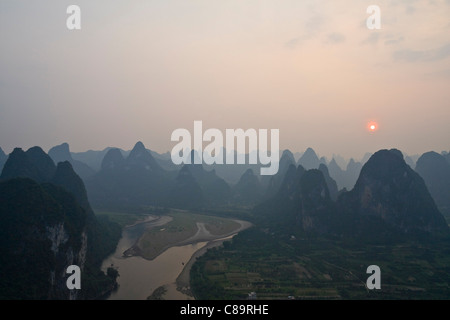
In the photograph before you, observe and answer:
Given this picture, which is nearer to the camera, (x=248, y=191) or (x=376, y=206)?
(x=376, y=206)

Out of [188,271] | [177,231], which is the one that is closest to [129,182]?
[177,231]

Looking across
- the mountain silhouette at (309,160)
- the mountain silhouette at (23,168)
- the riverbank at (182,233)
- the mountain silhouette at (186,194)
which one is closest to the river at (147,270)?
the riverbank at (182,233)

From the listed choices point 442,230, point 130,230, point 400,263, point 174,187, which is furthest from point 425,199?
point 174,187

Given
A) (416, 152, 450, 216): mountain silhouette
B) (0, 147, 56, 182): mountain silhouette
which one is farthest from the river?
(416, 152, 450, 216): mountain silhouette

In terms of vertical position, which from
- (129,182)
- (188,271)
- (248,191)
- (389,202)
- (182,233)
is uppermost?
(389,202)

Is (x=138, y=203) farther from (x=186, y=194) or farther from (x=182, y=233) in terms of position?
(x=182, y=233)
